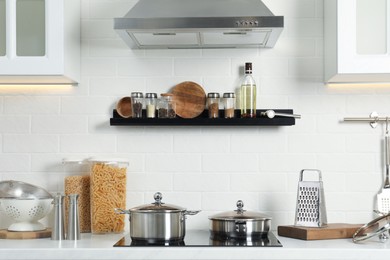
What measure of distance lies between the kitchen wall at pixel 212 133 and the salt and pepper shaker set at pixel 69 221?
497mm

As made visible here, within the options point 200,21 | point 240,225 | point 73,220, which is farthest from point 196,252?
point 200,21

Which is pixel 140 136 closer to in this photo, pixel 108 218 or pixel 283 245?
pixel 108 218

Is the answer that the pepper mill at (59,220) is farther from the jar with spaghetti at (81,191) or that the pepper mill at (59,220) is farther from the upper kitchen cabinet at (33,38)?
the upper kitchen cabinet at (33,38)

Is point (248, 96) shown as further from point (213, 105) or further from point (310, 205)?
point (310, 205)

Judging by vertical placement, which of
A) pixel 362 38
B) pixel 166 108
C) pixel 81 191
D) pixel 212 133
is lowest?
pixel 81 191

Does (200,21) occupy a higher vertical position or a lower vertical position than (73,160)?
higher

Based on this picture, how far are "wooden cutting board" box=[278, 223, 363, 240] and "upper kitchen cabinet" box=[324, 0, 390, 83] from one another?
2.31 feet

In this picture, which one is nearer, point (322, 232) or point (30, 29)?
point (322, 232)

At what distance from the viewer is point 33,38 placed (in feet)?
11.3

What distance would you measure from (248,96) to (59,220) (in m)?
1.11

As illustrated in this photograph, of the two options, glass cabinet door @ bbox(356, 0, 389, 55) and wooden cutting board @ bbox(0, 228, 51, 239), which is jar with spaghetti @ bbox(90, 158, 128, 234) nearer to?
wooden cutting board @ bbox(0, 228, 51, 239)

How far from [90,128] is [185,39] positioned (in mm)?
684

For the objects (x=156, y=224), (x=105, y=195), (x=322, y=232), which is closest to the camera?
(x=156, y=224)

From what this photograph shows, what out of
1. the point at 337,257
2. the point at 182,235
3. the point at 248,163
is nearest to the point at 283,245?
the point at 337,257
